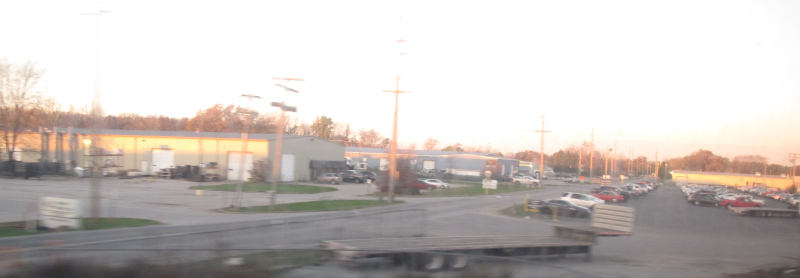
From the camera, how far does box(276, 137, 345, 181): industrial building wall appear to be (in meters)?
50.7

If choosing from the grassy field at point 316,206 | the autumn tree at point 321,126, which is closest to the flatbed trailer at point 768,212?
the grassy field at point 316,206

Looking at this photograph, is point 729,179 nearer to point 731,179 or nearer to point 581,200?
point 731,179

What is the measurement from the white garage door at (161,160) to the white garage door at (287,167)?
11.6m

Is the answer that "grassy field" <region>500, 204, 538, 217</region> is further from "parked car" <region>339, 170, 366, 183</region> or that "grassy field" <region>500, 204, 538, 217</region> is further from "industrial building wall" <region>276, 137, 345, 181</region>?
"parked car" <region>339, 170, 366, 183</region>

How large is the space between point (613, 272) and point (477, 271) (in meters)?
5.80

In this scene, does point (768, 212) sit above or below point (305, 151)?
below

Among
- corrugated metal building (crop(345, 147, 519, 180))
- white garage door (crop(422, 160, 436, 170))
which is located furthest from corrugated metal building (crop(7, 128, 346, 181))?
white garage door (crop(422, 160, 436, 170))

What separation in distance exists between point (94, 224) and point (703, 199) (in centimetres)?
4658

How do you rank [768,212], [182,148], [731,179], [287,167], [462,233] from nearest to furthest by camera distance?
[462,233] < [768,212] < [287,167] < [182,148] < [731,179]

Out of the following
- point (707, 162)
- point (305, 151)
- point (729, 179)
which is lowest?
point (729, 179)

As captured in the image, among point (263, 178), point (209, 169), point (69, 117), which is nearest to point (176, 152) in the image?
point (209, 169)

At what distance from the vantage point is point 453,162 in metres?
86.4

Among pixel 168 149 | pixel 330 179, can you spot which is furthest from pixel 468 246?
pixel 168 149

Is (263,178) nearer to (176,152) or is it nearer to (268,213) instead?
(176,152)
